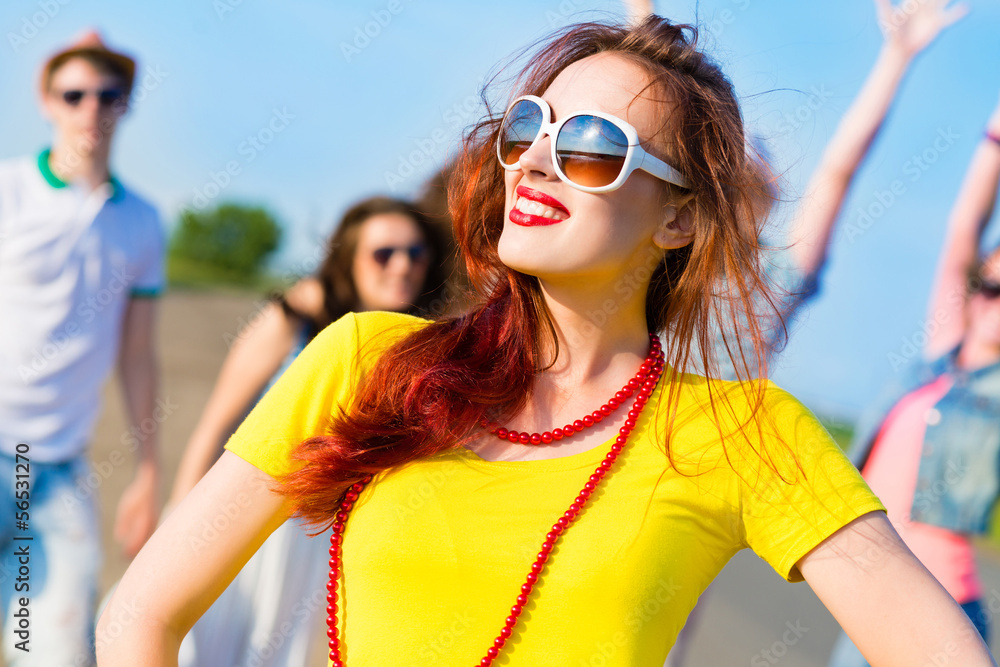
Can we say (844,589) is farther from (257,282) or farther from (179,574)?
(257,282)

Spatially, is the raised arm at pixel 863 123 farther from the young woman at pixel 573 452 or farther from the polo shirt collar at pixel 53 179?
the polo shirt collar at pixel 53 179

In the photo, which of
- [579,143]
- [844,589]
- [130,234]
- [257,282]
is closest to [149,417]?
[130,234]

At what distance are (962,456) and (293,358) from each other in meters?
2.39

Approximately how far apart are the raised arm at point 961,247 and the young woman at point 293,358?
6.26 feet

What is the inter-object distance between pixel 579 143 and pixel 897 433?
234 cm

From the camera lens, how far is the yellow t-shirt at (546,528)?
1.39 m

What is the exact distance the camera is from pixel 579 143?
4.97ft

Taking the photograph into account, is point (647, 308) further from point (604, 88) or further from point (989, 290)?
point (989, 290)

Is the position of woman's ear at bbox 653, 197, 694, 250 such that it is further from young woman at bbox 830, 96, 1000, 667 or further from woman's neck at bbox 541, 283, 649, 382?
young woman at bbox 830, 96, 1000, 667

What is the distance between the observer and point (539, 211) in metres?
1.53

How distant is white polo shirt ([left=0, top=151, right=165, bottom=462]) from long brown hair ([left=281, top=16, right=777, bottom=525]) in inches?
85.9

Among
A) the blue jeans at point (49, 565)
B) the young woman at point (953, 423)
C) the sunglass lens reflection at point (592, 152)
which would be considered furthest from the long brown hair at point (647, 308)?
the blue jeans at point (49, 565)

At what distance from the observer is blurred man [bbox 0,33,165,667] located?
3168mm

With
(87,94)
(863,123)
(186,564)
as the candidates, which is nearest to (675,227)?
(186,564)
